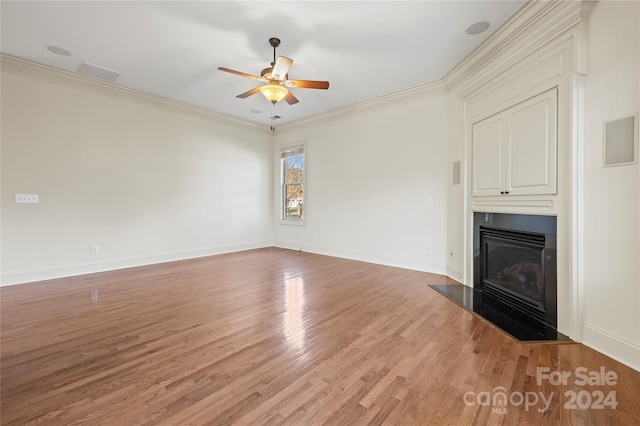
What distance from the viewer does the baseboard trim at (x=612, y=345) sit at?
1952 millimetres

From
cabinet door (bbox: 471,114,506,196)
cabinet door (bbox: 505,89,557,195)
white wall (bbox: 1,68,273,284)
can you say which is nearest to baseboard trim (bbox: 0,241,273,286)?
white wall (bbox: 1,68,273,284)

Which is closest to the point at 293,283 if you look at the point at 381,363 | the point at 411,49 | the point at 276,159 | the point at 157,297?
the point at 157,297

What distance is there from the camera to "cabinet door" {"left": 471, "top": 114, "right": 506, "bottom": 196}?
3186 mm

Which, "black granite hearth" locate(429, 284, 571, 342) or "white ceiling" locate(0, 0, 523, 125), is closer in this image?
"black granite hearth" locate(429, 284, 571, 342)

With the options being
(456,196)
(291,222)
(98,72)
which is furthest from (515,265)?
(98,72)

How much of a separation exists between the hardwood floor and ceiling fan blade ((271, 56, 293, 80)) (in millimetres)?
2696

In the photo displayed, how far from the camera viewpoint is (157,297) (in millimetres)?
3389

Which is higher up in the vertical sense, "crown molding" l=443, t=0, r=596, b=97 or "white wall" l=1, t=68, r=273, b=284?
"crown molding" l=443, t=0, r=596, b=97

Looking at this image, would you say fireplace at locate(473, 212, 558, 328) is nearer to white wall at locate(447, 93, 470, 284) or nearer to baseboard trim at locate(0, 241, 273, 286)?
white wall at locate(447, 93, 470, 284)

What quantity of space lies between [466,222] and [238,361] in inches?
132

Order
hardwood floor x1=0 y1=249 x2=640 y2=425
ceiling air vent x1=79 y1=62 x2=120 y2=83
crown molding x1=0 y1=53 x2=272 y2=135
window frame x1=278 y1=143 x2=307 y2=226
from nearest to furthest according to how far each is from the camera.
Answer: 1. hardwood floor x1=0 y1=249 x2=640 y2=425
2. crown molding x1=0 y1=53 x2=272 y2=135
3. ceiling air vent x1=79 y1=62 x2=120 y2=83
4. window frame x1=278 y1=143 x2=307 y2=226

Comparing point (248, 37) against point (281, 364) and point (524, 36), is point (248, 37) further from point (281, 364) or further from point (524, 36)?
point (281, 364)

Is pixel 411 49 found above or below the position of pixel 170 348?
above

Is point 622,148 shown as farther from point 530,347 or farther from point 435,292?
point 435,292
